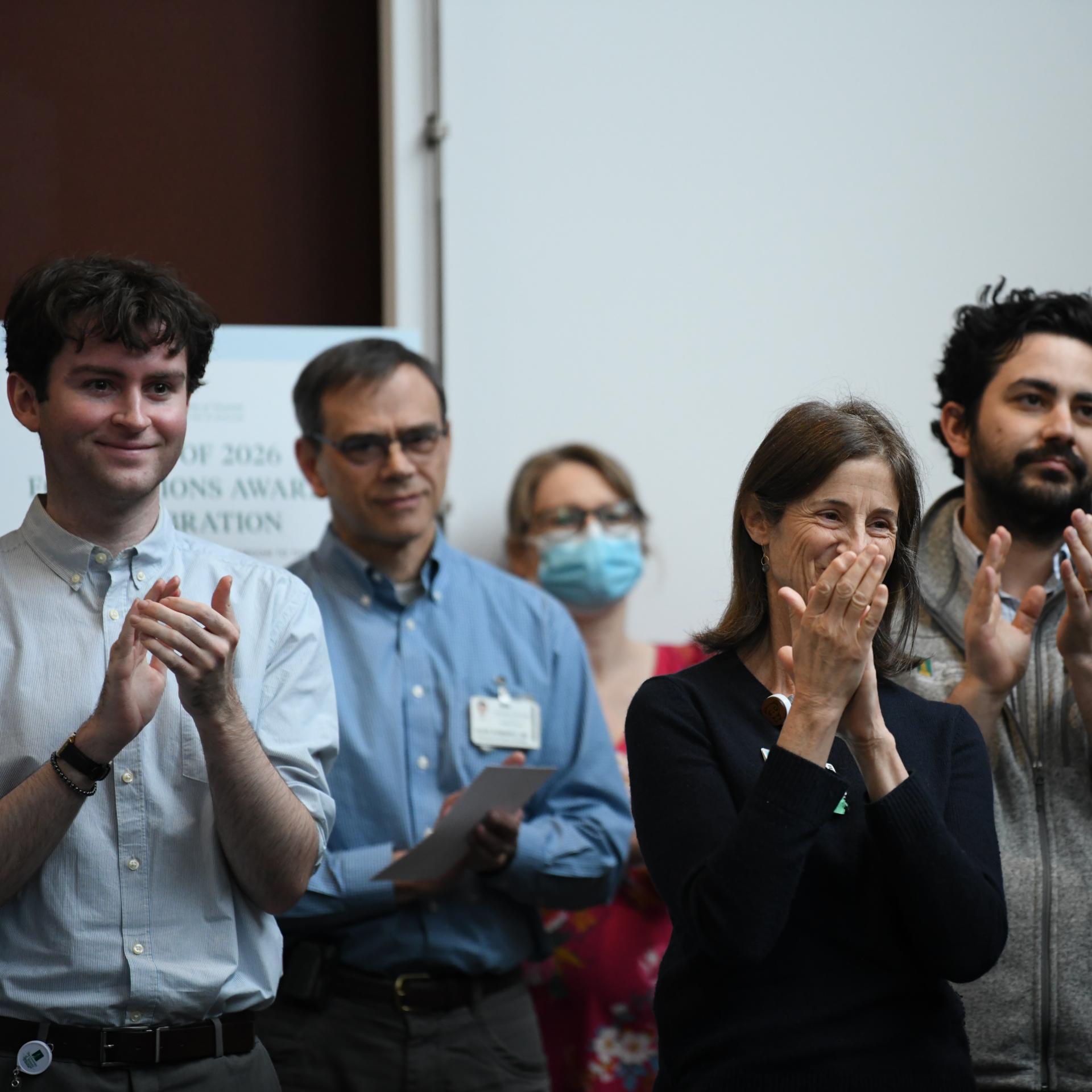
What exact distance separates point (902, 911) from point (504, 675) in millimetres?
1323

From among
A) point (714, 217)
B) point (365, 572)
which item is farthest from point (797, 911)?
point (714, 217)

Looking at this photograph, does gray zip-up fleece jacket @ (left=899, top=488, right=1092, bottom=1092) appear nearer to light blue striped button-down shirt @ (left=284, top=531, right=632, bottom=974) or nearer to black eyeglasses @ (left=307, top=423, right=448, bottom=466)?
light blue striped button-down shirt @ (left=284, top=531, right=632, bottom=974)

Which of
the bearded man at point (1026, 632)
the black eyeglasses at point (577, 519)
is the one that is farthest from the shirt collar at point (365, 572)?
the bearded man at point (1026, 632)

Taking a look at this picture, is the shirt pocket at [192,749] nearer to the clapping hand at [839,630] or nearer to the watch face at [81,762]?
the watch face at [81,762]

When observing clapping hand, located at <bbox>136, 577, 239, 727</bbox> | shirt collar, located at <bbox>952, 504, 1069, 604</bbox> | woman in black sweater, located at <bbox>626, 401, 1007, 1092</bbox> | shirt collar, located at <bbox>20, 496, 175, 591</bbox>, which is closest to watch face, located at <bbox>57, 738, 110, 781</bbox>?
clapping hand, located at <bbox>136, 577, 239, 727</bbox>

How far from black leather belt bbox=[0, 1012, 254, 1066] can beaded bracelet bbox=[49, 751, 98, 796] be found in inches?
12.7

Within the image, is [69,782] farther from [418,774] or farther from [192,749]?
[418,774]

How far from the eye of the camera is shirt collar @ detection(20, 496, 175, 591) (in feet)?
6.57

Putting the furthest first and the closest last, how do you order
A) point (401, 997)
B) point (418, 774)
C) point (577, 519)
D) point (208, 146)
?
1. point (208, 146)
2. point (577, 519)
3. point (418, 774)
4. point (401, 997)

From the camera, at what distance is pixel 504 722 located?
9.44 feet

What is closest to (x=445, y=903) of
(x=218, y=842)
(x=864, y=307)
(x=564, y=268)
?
(x=218, y=842)

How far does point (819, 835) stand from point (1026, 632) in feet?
2.56

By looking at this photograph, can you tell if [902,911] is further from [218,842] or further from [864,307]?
[864,307]

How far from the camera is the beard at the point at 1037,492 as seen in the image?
8.20 feet
